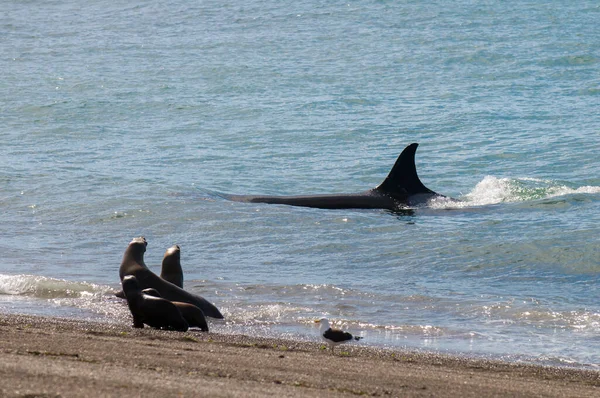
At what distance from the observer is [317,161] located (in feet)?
73.7

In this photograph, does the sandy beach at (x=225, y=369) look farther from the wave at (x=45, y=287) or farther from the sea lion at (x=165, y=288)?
the wave at (x=45, y=287)

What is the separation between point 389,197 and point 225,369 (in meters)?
10.7

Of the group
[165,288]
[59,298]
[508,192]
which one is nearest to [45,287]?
[59,298]

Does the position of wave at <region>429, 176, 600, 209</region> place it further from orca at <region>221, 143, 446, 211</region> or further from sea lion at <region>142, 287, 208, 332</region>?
sea lion at <region>142, 287, 208, 332</region>

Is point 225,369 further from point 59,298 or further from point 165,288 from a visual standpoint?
point 59,298

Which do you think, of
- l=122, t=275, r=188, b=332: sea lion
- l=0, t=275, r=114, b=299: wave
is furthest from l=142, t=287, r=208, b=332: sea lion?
l=0, t=275, r=114, b=299: wave

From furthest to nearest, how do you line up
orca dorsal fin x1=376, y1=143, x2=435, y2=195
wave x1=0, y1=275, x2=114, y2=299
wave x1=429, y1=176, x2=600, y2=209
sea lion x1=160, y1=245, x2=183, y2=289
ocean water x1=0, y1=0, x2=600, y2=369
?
wave x1=429, y1=176, x2=600, y2=209
orca dorsal fin x1=376, y1=143, x2=435, y2=195
wave x1=0, y1=275, x2=114, y2=299
ocean water x1=0, y1=0, x2=600, y2=369
sea lion x1=160, y1=245, x2=183, y2=289

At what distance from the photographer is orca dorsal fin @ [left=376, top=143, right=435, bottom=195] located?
663 inches

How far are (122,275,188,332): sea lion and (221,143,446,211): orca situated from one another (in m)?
7.61

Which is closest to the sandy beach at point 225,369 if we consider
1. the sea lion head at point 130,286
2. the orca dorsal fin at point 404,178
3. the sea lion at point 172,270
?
the sea lion head at point 130,286

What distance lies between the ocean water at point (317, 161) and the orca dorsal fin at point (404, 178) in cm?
56

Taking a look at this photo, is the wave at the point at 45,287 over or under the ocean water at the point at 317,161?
under

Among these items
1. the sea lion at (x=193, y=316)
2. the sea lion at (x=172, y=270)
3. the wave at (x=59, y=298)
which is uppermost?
the sea lion at (x=172, y=270)

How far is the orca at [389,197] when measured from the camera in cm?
1650
